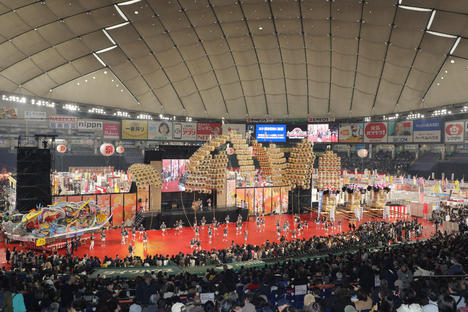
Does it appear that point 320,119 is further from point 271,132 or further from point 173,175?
point 173,175

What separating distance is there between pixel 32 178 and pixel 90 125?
58.2 ft

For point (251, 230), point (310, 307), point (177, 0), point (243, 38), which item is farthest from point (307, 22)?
point (310, 307)

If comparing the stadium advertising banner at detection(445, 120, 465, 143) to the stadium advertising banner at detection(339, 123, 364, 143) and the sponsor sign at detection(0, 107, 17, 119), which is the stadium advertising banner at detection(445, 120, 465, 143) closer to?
the stadium advertising banner at detection(339, 123, 364, 143)

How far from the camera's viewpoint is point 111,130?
135 ft

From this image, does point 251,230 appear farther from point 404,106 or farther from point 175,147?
point 404,106

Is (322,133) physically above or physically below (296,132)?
below

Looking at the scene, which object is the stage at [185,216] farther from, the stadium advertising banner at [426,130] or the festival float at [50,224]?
the stadium advertising banner at [426,130]

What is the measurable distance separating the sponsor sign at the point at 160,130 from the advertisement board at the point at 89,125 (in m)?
5.60

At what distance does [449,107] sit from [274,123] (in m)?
19.9

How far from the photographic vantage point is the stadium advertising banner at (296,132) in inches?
1821

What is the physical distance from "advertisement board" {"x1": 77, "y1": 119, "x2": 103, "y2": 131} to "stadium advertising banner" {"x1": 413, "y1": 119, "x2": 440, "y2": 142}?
1343 inches

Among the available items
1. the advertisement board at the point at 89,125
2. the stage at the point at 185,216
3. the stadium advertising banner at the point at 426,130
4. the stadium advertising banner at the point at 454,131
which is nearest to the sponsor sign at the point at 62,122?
the advertisement board at the point at 89,125

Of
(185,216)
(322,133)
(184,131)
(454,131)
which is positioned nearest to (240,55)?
(184,131)

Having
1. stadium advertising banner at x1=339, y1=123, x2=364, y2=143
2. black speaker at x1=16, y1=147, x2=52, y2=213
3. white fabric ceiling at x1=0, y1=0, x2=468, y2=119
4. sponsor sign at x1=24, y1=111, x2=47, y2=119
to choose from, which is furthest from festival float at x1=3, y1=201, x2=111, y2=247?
stadium advertising banner at x1=339, y1=123, x2=364, y2=143
